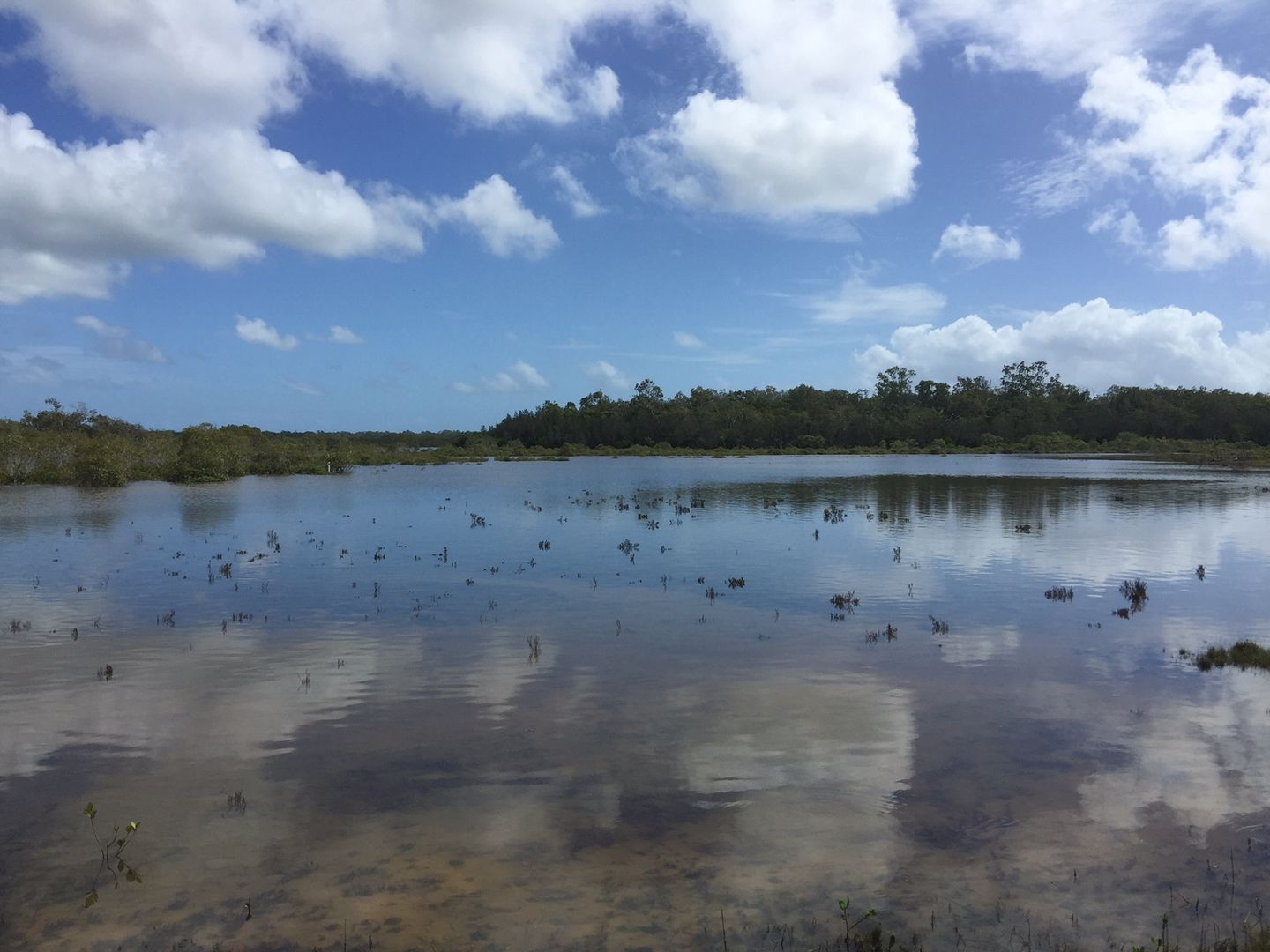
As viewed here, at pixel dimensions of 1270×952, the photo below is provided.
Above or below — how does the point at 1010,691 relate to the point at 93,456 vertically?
below

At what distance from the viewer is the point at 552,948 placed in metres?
6.35

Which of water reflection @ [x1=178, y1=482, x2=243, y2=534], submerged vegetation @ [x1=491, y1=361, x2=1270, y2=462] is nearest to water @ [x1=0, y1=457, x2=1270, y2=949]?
water reflection @ [x1=178, y1=482, x2=243, y2=534]

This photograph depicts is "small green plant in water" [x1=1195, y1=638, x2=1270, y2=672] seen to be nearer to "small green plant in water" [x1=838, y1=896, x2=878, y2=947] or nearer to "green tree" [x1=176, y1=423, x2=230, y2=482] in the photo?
"small green plant in water" [x1=838, y1=896, x2=878, y2=947]

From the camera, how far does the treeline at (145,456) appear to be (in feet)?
190

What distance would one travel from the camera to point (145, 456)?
224 feet

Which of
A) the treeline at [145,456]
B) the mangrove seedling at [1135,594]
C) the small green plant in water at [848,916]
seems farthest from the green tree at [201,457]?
the small green plant in water at [848,916]

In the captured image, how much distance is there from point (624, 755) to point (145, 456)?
234 ft

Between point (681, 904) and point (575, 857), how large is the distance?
1245mm

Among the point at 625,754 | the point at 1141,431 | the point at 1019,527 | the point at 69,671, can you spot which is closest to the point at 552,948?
the point at 625,754

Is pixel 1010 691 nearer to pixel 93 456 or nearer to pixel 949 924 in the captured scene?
pixel 949 924

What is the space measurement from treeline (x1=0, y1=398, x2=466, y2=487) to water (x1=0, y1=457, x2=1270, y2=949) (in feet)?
131

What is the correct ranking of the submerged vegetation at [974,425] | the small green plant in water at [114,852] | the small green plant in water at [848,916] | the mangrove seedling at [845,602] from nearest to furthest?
the small green plant in water at [848,916], the small green plant in water at [114,852], the mangrove seedling at [845,602], the submerged vegetation at [974,425]

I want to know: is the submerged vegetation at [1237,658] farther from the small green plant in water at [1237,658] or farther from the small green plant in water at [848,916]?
the small green plant in water at [848,916]

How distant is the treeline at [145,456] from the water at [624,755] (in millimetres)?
39979
